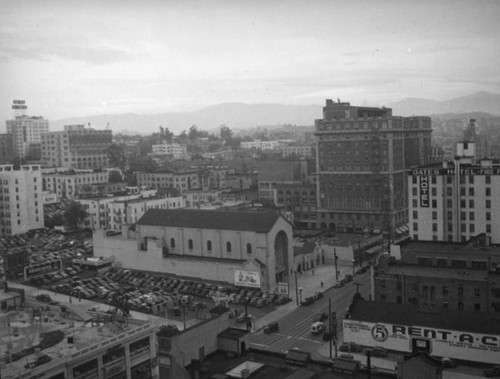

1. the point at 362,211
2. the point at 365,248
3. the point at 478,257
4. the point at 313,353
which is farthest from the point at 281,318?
the point at 362,211

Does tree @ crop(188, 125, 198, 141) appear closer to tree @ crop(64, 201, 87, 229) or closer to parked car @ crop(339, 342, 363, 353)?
tree @ crop(64, 201, 87, 229)

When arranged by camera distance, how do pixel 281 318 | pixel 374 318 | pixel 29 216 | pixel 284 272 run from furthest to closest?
pixel 29 216, pixel 284 272, pixel 281 318, pixel 374 318

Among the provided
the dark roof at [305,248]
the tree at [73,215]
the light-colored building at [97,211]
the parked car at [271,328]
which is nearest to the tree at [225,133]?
the light-colored building at [97,211]

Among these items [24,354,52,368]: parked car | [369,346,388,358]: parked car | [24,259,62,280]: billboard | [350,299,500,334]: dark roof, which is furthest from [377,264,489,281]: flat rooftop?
[24,259,62,280]: billboard

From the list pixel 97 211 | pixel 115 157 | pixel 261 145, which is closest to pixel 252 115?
pixel 261 145

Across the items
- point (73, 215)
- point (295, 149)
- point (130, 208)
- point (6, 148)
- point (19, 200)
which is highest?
point (6, 148)

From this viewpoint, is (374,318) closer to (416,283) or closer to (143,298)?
(416,283)

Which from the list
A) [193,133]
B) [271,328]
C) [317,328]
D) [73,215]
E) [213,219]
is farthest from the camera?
[193,133]

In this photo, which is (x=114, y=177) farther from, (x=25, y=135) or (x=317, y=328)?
(x=317, y=328)
